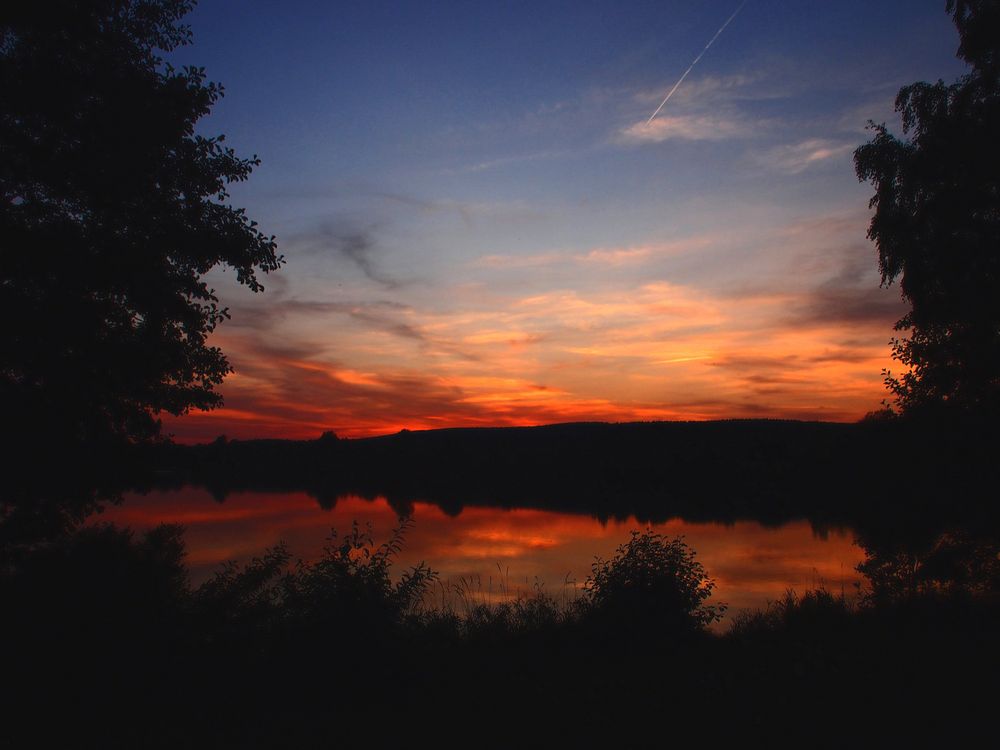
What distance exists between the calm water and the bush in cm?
790

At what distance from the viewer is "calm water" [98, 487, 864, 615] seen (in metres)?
25.1

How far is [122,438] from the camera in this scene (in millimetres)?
10891

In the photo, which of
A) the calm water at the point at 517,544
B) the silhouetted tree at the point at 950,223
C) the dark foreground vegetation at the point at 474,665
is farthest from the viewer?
the calm water at the point at 517,544

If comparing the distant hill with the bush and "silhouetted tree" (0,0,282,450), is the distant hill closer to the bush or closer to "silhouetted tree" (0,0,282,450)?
"silhouetted tree" (0,0,282,450)

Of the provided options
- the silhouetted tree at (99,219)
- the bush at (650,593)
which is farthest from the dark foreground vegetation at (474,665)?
the silhouetted tree at (99,219)

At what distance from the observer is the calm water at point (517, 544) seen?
82.4 feet

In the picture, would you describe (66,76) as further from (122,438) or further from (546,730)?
(546,730)

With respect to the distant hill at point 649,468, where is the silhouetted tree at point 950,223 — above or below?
above

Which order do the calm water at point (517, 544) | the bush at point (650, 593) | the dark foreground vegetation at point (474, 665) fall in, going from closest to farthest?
the dark foreground vegetation at point (474, 665) → the bush at point (650, 593) → the calm water at point (517, 544)

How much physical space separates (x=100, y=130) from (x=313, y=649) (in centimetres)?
862

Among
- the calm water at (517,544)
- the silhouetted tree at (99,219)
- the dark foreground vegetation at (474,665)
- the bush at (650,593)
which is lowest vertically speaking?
the calm water at (517,544)

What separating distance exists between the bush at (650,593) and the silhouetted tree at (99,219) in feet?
29.1

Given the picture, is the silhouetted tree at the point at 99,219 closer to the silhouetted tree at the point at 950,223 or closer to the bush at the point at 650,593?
the bush at the point at 650,593

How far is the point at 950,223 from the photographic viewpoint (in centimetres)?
1398
